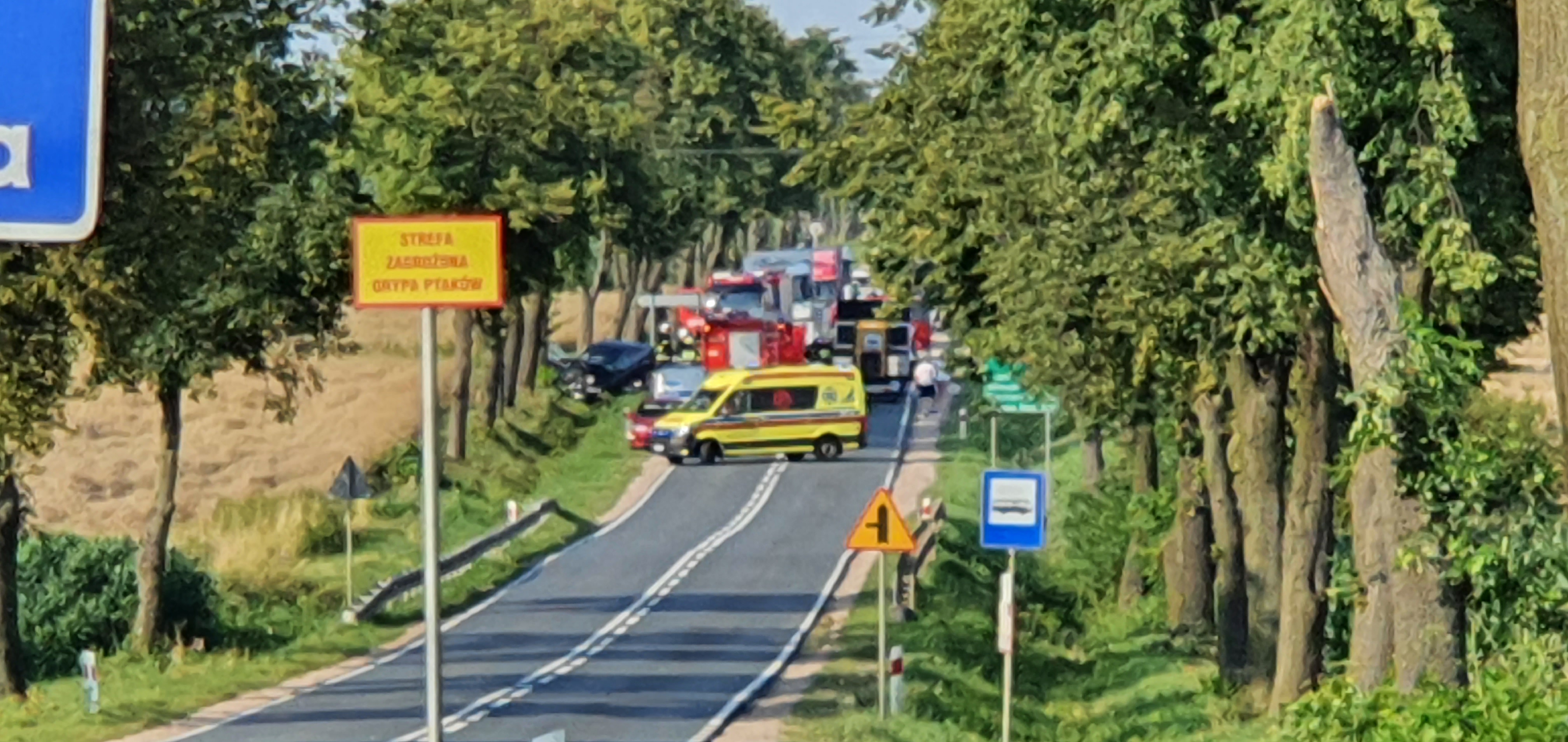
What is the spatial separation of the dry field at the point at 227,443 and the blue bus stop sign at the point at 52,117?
45.1 meters

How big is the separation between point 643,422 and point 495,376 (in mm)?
3708

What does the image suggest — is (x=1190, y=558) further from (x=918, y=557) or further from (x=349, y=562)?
(x=349, y=562)

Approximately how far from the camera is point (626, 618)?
38781mm

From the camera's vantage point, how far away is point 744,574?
145 feet

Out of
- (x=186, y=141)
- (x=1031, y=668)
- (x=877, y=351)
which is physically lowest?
(x=1031, y=668)

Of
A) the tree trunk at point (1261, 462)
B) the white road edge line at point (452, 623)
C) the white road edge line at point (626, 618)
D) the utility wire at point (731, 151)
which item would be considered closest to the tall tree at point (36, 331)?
the white road edge line at point (452, 623)

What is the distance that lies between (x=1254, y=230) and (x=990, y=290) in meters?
14.3

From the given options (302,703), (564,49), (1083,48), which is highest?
(564,49)

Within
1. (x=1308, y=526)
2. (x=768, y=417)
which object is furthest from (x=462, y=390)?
(x=1308, y=526)

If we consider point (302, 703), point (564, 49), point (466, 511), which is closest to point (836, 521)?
point (466, 511)

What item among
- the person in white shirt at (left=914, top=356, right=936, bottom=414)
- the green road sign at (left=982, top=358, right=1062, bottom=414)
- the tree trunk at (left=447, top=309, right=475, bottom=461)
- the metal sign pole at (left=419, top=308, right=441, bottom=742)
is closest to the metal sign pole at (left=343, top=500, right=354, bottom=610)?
the tree trunk at (left=447, top=309, right=475, bottom=461)

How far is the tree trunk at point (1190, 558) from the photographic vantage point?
35781mm

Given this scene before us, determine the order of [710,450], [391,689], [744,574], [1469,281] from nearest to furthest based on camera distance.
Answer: [1469,281] < [391,689] < [744,574] < [710,450]

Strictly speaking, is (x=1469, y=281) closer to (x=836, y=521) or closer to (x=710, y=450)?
(x=836, y=521)
